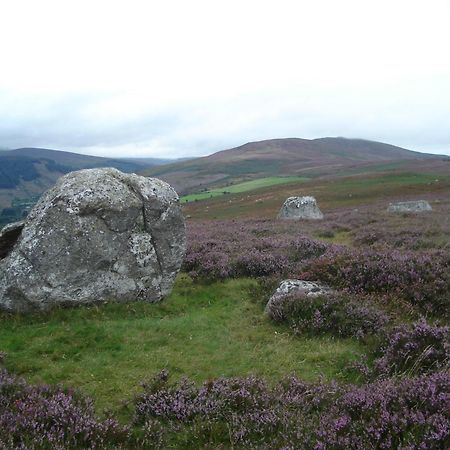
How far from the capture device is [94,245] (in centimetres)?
1304

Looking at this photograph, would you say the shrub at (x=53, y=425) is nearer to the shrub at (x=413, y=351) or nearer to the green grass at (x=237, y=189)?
the shrub at (x=413, y=351)

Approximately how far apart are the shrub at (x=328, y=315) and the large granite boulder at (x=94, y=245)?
162 inches

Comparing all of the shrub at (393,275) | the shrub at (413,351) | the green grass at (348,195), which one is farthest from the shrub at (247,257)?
the green grass at (348,195)

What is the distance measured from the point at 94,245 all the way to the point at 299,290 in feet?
19.1

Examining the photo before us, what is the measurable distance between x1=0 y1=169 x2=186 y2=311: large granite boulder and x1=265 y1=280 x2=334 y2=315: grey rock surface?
3555mm

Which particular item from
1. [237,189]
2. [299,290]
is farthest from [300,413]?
[237,189]

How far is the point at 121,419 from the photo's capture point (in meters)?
7.72

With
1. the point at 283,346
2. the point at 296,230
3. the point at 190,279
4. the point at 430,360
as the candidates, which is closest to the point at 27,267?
the point at 190,279

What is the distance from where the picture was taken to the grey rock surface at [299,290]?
12531 mm

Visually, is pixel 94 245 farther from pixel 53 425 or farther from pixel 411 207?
pixel 411 207

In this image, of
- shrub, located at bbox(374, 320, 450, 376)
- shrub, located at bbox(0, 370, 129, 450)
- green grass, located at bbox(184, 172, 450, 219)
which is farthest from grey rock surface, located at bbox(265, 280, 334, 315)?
green grass, located at bbox(184, 172, 450, 219)

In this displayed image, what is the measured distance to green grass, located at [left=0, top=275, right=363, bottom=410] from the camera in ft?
30.6

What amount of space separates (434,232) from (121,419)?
19.5 m

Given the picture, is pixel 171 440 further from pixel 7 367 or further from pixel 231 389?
pixel 7 367
